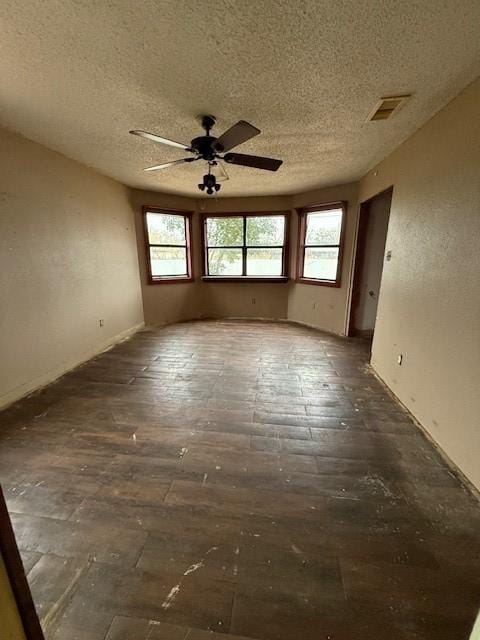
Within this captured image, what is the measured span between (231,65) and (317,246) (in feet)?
11.7

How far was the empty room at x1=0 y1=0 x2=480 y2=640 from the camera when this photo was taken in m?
1.12

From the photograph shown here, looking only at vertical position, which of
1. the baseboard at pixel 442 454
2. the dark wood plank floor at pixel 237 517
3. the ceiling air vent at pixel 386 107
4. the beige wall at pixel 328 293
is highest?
the ceiling air vent at pixel 386 107

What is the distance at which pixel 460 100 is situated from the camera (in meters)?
1.79

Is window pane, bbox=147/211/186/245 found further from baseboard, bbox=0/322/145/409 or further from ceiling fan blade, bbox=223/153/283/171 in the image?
ceiling fan blade, bbox=223/153/283/171

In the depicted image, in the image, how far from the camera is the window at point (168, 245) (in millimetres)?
4910

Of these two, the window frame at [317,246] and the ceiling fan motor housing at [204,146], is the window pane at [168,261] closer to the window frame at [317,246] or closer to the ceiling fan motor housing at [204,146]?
the window frame at [317,246]

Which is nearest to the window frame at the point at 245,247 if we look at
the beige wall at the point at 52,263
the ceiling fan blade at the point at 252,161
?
the beige wall at the point at 52,263

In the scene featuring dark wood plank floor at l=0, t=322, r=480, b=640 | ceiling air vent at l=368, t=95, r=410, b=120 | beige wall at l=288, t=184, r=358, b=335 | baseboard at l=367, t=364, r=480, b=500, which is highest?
ceiling air vent at l=368, t=95, r=410, b=120

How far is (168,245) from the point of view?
517cm

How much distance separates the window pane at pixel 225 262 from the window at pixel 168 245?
461 millimetres

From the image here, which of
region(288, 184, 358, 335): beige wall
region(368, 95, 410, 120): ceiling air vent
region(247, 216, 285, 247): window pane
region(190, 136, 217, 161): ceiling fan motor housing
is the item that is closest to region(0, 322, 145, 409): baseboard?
region(190, 136, 217, 161): ceiling fan motor housing

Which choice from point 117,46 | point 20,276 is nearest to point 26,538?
point 20,276

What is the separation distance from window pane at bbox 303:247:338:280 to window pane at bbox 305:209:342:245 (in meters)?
0.17

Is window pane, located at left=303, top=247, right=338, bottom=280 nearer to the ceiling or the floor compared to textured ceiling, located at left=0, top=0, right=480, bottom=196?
nearer to the floor
